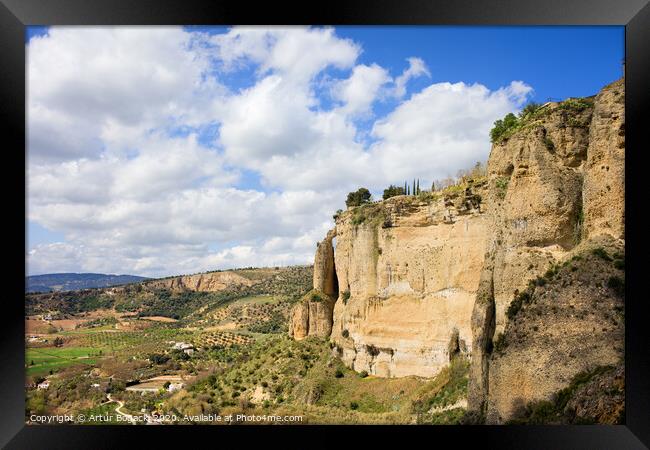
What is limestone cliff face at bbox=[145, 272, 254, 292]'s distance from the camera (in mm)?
47781

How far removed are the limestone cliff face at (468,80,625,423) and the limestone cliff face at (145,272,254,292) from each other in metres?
40.9

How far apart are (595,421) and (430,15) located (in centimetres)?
540

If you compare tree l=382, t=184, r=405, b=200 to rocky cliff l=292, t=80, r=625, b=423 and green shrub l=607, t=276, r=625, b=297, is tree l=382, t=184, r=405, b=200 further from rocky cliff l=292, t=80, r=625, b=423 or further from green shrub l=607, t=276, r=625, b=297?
green shrub l=607, t=276, r=625, b=297

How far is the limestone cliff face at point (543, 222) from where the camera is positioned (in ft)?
23.4

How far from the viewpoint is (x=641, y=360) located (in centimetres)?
510

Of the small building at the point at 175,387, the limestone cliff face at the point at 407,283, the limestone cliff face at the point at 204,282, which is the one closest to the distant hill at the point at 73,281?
the limestone cliff face at the point at 204,282

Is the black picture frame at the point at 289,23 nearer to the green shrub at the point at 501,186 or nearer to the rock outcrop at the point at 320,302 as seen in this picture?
the green shrub at the point at 501,186

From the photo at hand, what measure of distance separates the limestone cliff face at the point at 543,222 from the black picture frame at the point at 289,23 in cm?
177

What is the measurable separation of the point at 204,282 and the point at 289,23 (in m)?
48.4

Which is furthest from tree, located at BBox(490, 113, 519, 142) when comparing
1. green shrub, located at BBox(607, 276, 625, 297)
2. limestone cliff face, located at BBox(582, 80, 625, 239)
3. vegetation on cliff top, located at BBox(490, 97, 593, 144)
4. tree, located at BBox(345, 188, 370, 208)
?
tree, located at BBox(345, 188, 370, 208)

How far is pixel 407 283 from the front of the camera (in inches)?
694

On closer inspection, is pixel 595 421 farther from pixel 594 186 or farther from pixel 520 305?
pixel 594 186

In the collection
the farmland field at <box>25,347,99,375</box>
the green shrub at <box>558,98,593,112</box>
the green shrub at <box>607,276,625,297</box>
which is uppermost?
the green shrub at <box>558,98,593,112</box>

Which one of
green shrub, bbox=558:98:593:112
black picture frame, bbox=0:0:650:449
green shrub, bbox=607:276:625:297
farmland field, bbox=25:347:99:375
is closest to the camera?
black picture frame, bbox=0:0:650:449
